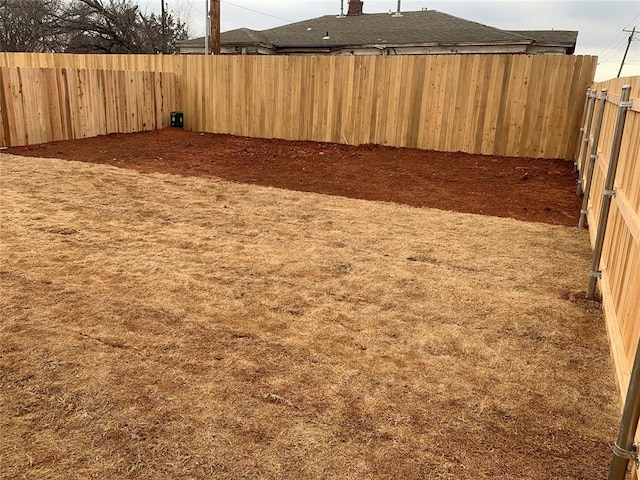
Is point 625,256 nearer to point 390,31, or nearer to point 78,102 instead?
point 78,102

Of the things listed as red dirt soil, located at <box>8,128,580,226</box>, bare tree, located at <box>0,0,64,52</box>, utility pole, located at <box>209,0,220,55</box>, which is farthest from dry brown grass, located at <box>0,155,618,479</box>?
bare tree, located at <box>0,0,64,52</box>

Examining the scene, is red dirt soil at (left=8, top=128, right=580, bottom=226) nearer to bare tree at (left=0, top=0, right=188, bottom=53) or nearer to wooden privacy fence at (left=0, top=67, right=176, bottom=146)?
wooden privacy fence at (left=0, top=67, right=176, bottom=146)

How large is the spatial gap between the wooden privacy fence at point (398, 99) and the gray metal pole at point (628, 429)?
766cm

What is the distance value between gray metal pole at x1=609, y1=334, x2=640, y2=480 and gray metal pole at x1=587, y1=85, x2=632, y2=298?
6.39 ft

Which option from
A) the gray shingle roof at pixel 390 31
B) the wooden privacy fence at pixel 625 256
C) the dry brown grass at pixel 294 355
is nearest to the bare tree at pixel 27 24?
the gray shingle roof at pixel 390 31

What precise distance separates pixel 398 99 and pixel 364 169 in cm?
194

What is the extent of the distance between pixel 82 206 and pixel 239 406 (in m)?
4.08

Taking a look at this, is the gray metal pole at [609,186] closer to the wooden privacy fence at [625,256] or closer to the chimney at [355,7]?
the wooden privacy fence at [625,256]

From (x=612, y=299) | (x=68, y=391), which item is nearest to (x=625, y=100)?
(x=612, y=299)

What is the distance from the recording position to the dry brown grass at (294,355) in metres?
1.81

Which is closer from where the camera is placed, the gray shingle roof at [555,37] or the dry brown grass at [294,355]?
the dry brown grass at [294,355]

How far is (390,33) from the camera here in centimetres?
1692

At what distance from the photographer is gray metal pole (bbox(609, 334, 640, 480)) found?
1471 millimetres

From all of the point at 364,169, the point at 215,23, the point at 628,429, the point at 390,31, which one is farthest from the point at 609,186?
the point at 390,31
